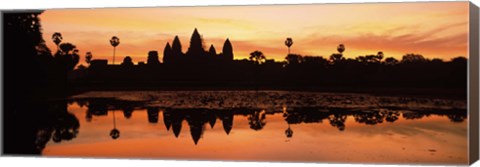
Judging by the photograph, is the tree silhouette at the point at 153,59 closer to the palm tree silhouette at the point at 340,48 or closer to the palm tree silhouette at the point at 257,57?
the palm tree silhouette at the point at 257,57

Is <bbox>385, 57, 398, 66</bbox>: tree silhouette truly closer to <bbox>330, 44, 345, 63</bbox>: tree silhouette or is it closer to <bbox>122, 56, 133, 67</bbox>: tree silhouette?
<bbox>330, 44, 345, 63</bbox>: tree silhouette

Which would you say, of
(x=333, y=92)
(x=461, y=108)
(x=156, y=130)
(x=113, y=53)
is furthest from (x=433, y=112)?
(x=113, y=53)

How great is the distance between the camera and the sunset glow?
28.1 ft

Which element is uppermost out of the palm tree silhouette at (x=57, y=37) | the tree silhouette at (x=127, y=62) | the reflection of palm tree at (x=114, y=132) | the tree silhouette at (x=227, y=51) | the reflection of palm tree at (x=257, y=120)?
the palm tree silhouette at (x=57, y=37)

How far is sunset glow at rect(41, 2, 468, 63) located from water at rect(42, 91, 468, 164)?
482 millimetres

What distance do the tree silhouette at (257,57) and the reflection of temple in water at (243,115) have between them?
1.72ft

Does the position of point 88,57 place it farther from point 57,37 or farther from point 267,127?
point 267,127

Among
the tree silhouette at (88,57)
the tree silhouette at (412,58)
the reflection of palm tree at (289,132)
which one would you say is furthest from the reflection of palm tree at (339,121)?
the tree silhouette at (88,57)

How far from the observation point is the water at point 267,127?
8.68 metres

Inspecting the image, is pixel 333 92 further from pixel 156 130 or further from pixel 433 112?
pixel 156 130

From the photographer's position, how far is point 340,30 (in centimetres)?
887

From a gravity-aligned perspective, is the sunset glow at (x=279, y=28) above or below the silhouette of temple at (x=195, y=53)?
above

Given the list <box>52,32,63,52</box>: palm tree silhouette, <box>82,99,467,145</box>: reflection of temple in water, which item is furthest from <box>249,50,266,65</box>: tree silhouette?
<box>52,32,63,52</box>: palm tree silhouette

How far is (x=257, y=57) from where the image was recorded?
29.9 ft
